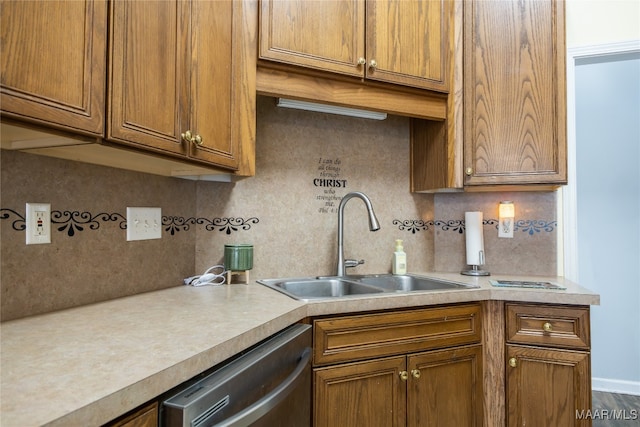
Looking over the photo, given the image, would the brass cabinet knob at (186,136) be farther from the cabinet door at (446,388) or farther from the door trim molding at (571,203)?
the door trim molding at (571,203)

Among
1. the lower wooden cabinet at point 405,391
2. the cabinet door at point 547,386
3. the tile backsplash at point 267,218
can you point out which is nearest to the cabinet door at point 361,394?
the lower wooden cabinet at point 405,391

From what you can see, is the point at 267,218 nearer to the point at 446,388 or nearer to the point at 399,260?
the point at 399,260

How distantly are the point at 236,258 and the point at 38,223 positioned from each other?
0.70 m

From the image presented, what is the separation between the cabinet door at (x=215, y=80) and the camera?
1.17 metres

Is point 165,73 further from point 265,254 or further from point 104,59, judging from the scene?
point 265,254

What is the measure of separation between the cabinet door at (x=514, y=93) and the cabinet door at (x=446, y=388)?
2.67 feet

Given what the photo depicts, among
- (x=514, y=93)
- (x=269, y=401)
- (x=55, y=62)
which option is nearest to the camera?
(x=55, y=62)

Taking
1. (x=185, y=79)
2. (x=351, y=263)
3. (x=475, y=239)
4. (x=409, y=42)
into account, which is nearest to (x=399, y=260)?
(x=351, y=263)

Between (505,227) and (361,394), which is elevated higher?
(505,227)

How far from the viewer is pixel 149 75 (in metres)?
0.98

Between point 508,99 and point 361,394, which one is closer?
point 361,394

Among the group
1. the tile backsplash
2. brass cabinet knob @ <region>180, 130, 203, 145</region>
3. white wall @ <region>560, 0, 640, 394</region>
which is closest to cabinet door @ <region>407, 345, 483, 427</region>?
the tile backsplash

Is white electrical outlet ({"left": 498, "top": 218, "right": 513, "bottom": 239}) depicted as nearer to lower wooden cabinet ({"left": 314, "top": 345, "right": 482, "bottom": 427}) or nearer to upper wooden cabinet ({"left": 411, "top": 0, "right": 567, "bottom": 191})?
upper wooden cabinet ({"left": 411, "top": 0, "right": 567, "bottom": 191})

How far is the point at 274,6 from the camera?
146 cm
